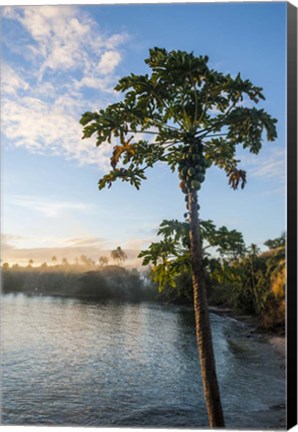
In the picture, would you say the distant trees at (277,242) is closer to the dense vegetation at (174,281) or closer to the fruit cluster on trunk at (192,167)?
the dense vegetation at (174,281)

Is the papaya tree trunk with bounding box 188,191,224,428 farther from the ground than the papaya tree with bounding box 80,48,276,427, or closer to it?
closer to it

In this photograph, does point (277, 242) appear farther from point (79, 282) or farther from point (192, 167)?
point (79, 282)

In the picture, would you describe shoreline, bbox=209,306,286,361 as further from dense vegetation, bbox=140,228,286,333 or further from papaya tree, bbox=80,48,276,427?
papaya tree, bbox=80,48,276,427

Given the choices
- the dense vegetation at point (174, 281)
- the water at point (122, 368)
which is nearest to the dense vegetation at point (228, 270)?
the dense vegetation at point (174, 281)

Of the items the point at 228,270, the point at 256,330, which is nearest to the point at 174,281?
the point at 228,270

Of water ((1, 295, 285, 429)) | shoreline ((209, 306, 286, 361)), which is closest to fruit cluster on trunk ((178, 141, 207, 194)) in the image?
water ((1, 295, 285, 429))

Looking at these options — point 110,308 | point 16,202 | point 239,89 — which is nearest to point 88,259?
point 110,308

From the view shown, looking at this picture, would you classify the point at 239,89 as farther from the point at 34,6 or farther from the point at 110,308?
the point at 110,308

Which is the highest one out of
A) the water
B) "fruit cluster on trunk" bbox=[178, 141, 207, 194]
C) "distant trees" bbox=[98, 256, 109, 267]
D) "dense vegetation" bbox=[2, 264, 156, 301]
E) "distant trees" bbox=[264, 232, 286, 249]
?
"fruit cluster on trunk" bbox=[178, 141, 207, 194]
